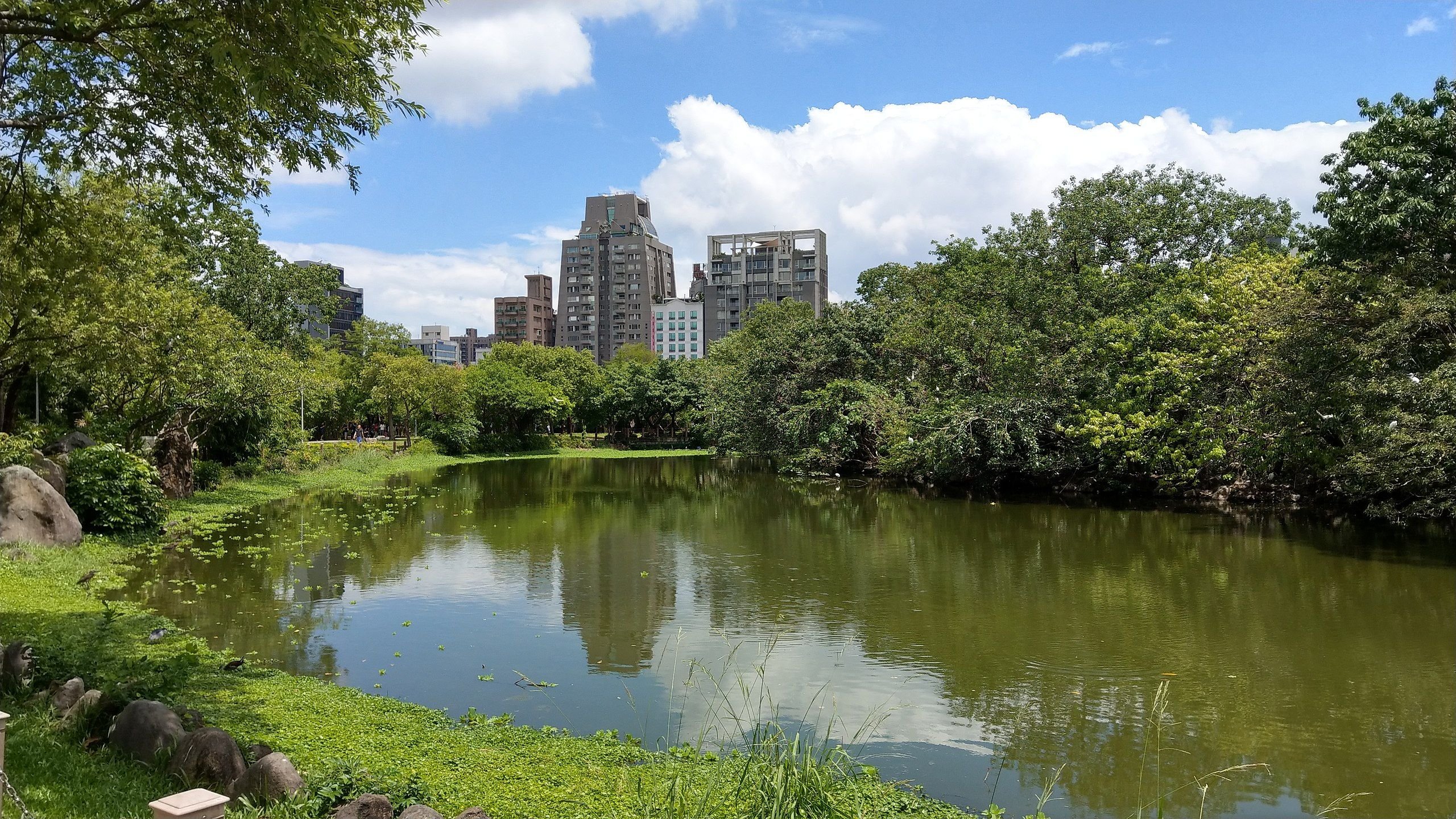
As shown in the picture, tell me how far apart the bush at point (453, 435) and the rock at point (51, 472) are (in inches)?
1240

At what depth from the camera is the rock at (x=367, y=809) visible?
4.75 metres

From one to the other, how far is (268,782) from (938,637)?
7798mm

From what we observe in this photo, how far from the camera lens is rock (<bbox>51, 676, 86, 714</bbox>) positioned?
621 cm

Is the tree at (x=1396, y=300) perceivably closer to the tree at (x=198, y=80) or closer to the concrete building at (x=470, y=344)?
the tree at (x=198, y=80)

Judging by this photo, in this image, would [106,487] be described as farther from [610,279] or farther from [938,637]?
[610,279]

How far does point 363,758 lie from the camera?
5.96 metres

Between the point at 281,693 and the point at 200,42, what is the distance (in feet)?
18.0

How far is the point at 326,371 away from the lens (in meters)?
42.2

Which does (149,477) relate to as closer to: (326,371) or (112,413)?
(112,413)

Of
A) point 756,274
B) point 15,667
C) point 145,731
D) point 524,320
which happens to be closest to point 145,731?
point 145,731

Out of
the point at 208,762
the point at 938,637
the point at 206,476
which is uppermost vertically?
the point at 206,476

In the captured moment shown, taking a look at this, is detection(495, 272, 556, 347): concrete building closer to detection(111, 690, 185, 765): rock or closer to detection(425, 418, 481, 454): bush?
detection(425, 418, 481, 454): bush

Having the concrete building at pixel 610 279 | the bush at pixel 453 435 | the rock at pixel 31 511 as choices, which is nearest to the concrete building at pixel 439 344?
the concrete building at pixel 610 279

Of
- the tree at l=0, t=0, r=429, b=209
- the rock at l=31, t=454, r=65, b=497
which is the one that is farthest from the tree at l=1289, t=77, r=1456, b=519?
the rock at l=31, t=454, r=65, b=497
